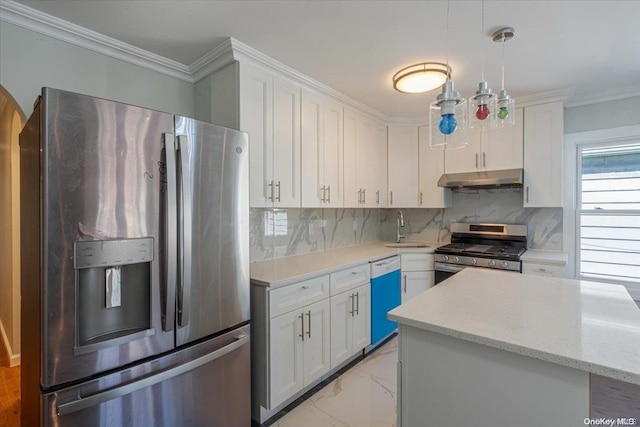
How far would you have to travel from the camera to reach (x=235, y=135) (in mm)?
1722

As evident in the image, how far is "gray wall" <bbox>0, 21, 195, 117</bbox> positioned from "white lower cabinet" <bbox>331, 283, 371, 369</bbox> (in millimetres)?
1985

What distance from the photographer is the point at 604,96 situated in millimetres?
2902

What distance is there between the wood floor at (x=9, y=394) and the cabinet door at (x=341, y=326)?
2096mm

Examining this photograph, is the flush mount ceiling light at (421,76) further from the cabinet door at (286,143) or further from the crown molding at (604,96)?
the crown molding at (604,96)

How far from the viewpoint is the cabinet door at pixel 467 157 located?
334cm

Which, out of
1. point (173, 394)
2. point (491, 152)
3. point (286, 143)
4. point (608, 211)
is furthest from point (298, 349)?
point (608, 211)

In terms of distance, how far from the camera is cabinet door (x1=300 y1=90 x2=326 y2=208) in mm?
2600

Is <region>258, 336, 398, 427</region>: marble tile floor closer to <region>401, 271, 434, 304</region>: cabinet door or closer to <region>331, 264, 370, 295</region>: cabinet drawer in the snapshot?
<region>331, 264, 370, 295</region>: cabinet drawer

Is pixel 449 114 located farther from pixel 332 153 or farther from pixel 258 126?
pixel 332 153

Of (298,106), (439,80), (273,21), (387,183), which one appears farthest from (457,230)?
(273,21)

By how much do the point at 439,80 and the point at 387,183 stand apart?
154 cm

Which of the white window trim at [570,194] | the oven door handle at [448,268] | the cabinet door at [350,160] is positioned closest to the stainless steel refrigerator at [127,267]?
the cabinet door at [350,160]

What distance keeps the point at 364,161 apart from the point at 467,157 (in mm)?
1159

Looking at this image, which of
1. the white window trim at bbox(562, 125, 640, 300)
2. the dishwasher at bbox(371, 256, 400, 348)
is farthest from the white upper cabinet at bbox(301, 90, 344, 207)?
the white window trim at bbox(562, 125, 640, 300)
